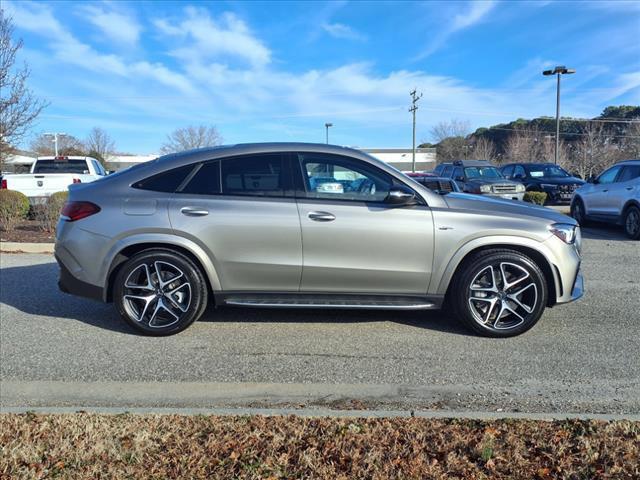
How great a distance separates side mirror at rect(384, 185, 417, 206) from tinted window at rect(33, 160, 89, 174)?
1309 cm

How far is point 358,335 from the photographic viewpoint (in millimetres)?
4703

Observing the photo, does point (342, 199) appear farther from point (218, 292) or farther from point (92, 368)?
point (92, 368)

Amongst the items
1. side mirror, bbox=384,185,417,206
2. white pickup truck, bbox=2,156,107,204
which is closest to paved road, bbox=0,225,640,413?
side mirror, bbox=384,185,417,206

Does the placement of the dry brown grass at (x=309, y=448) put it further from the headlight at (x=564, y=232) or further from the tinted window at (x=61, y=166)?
the tinted window at (x=61, y=166)

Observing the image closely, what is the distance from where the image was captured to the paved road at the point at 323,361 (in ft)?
Result: 11.5

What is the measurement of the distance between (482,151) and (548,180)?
2946 centimetres

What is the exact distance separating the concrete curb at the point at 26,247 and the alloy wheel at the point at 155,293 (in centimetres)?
535

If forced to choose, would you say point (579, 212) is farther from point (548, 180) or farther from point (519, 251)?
point (519, 251)

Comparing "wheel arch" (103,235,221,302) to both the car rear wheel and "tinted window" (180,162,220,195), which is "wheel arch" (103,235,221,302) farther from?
the car rear wheel

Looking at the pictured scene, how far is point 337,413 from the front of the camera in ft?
10.1

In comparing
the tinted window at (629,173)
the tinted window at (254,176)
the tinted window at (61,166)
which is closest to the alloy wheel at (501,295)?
the tinted window at (254,176)

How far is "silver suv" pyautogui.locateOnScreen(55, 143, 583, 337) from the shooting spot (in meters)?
4.50

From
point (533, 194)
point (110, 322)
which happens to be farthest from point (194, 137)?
point (110, 322)

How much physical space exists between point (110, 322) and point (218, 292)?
137cm
